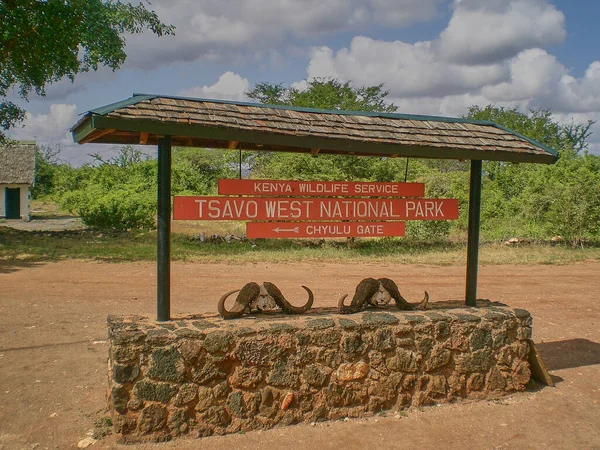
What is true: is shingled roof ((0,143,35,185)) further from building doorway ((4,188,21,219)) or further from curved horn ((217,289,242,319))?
curved horn ((217,289,242,319))

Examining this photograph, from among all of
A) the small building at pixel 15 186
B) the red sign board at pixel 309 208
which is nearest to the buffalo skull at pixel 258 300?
the red sign board at pixel 309 208

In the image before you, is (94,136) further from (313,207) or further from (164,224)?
(313,207)

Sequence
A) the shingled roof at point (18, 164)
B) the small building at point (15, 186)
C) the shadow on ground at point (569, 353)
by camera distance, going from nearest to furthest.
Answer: the shadow on ground at point (569, 353) → the small building at point (15, 186) → the shingled roof at point (18, 164)

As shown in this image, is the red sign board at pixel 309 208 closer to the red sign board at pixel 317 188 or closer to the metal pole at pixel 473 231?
the red sign board at pixel 317 188

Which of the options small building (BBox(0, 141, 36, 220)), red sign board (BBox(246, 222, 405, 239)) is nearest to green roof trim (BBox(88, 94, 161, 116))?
red sign board (BBox(246, 222, 405, 239))

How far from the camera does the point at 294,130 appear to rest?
18.2ft

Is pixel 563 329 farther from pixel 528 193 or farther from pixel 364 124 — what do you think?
pixel 528 193

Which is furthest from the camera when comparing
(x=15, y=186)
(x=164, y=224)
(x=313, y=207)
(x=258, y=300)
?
(x=15, y=186)

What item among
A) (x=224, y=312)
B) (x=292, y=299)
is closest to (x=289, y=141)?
(x=224, y=312)

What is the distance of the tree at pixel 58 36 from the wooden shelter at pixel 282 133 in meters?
10.9

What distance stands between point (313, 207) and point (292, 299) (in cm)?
Result: 479

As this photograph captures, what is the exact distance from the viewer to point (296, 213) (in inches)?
236

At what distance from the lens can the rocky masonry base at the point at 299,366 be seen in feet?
16.3

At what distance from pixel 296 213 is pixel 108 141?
2102 mm
